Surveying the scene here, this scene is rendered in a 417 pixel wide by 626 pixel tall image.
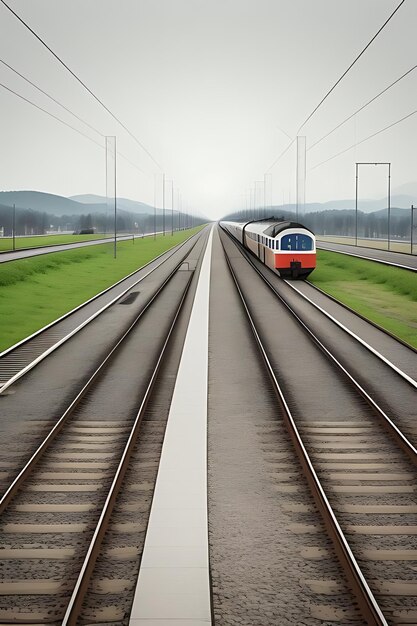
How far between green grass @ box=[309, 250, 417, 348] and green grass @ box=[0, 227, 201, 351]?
12.1m

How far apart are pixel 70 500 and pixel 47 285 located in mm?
30875

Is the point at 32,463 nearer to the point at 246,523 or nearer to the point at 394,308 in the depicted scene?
the point at 246,523

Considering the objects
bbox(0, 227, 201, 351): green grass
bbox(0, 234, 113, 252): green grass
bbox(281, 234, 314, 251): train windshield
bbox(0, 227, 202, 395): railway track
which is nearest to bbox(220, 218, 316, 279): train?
bbox(281, 234, 314, 251): train windshield

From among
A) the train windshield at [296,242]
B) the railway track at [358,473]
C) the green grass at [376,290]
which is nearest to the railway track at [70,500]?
the railway track at [358,473]

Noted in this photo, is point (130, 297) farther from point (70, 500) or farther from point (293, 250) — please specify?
point (70, 500)

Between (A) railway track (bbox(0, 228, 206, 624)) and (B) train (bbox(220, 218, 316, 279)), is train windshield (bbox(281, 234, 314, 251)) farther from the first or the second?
(A) railway track (bbox(0, 228, 206, 624))

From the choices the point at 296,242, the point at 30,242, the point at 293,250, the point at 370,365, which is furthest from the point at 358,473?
the point at 30,242

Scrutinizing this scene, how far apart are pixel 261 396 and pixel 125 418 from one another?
3.11 metres

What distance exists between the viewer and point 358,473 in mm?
10586

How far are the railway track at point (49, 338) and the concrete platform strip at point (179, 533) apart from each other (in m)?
4.72

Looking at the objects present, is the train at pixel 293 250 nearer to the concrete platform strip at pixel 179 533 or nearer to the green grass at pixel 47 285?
the green grass at pixel 47 285

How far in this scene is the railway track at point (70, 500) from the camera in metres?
7.09

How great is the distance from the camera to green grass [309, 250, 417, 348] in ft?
87.2

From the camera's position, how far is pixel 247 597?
692cm
